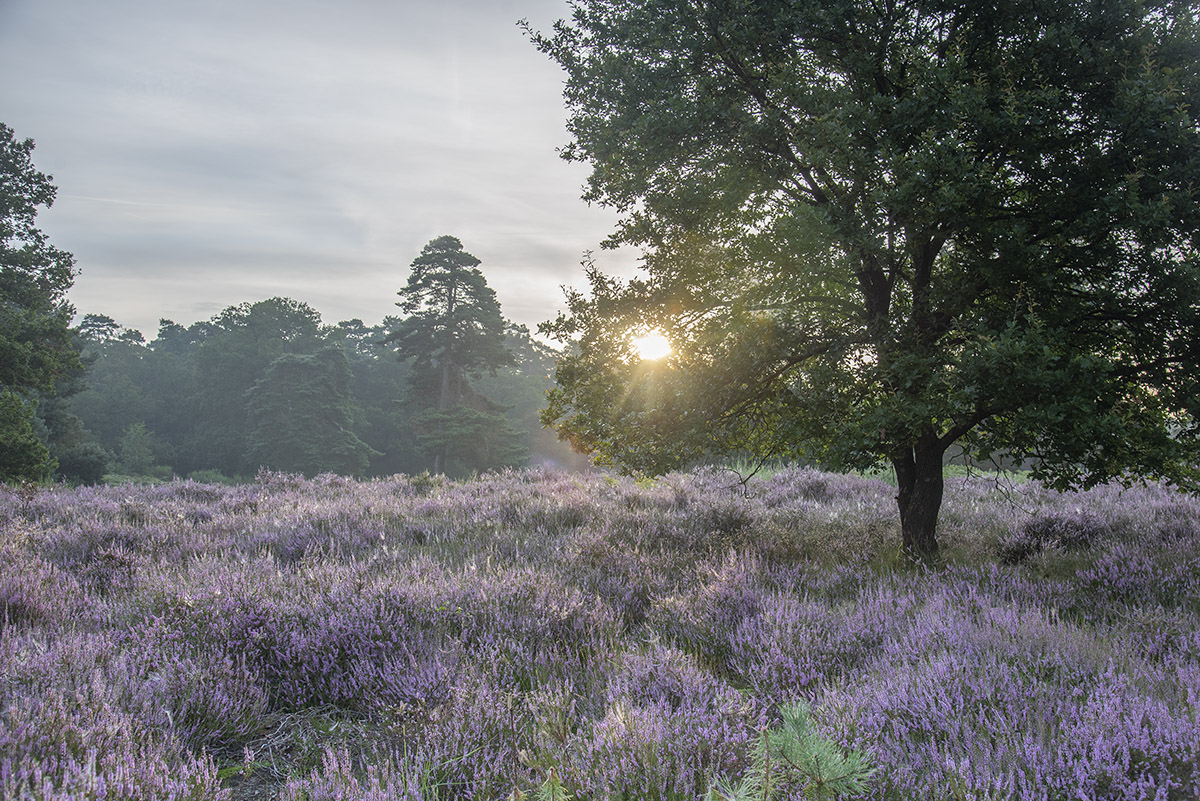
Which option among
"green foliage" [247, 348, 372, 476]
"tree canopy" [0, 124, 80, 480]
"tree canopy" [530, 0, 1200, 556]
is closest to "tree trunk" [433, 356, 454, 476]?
"green foliage" [247, 348, 372, 476]

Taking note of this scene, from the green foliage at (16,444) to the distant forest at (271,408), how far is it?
1514cm

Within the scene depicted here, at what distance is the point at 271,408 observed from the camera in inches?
1730

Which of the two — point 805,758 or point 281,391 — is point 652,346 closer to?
point 805,758

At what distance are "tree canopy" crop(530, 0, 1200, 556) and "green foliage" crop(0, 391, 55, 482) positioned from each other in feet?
56.0

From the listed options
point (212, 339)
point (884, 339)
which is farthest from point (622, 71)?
point (212, 339)

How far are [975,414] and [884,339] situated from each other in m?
0.99

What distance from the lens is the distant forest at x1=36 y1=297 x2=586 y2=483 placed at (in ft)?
138

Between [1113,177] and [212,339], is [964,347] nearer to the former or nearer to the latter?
[1113,177]

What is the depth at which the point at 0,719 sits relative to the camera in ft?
7.70

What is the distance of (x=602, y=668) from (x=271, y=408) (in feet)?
154

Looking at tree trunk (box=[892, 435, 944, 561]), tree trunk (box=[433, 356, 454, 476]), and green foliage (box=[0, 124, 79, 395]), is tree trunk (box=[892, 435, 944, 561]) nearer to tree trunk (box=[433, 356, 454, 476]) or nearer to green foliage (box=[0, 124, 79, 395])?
green foliage (box=[0, 124, 79, 395])

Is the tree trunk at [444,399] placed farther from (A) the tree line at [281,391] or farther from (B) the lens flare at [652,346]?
(B) the lens flare at [652,346]

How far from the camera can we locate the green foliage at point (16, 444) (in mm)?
15602

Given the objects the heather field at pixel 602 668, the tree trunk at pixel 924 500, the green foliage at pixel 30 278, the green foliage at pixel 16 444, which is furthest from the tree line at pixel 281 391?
the tree trunk at pixel 924 500
